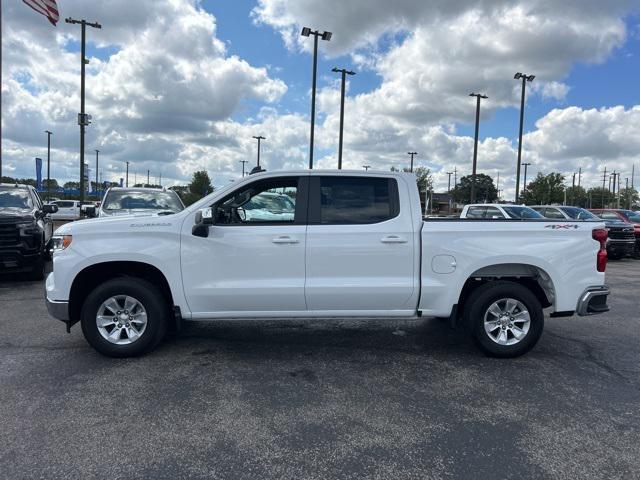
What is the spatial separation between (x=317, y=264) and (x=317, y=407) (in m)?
1.45

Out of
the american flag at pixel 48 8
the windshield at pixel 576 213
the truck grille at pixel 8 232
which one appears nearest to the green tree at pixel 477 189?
the windshield at pixel 576 213

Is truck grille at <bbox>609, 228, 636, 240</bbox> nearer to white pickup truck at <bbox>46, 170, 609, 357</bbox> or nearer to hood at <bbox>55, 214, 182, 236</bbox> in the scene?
white pickup truck at <bbox>46, 170, 609, 357</bbox>

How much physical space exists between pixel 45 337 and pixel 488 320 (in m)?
5.06

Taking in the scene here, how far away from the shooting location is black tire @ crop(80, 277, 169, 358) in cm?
484

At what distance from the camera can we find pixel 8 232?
8.77 metres

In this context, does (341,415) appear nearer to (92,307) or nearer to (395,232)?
(395,232)

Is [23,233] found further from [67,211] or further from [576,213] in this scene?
[67,211]

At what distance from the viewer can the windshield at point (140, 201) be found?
10812mm

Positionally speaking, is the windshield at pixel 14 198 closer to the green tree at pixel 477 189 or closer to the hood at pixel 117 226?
the hood at pixel 117 226

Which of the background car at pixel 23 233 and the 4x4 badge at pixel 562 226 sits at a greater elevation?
the 4x4 badge at pixel 562 226

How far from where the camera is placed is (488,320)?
5.08 meters

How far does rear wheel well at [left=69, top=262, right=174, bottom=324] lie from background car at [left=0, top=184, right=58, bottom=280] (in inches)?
188

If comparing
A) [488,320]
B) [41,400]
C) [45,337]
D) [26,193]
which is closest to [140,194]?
[26,193]

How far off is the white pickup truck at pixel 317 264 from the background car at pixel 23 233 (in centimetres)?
479
